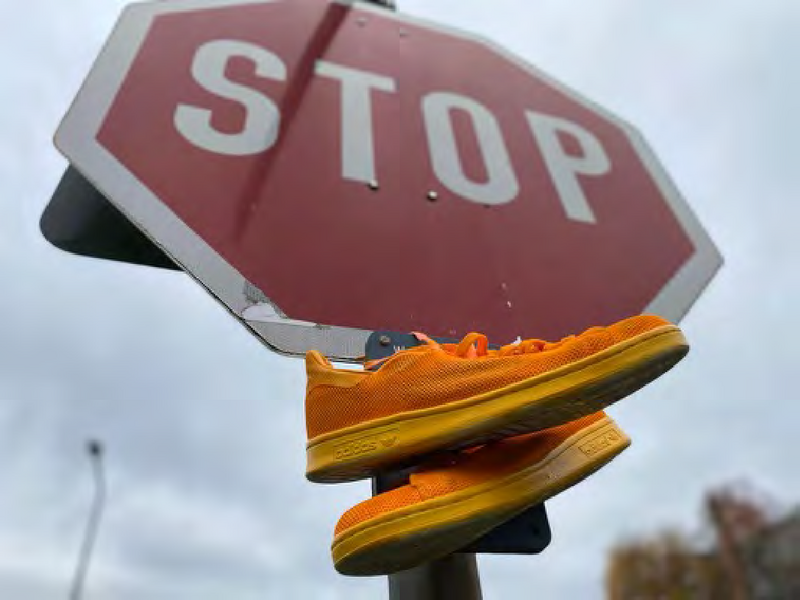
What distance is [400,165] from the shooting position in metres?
0.90

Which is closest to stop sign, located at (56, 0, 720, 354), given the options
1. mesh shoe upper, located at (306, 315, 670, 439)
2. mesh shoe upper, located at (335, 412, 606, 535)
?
mesh shoe upper, located at (306, 315, 670, 439)

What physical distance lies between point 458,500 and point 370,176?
0.51 m

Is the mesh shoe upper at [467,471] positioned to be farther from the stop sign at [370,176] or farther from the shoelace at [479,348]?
the stop sign at [370,176]

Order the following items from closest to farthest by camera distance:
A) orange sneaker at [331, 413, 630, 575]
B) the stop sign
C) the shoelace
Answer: orange sneaker at [331, 413, 630, 575], the shoelace, the stop sign

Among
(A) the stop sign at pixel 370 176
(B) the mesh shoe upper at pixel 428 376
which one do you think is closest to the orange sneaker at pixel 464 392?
(B) the mesh shoe upper at pixel 428 376

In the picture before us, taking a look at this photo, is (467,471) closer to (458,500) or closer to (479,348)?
(458,500)

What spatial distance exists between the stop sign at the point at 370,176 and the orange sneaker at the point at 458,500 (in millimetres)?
214

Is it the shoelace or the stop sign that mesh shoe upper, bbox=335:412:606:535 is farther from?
the stop sign

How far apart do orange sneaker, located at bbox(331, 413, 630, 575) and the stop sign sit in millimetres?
214

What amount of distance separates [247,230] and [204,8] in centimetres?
45

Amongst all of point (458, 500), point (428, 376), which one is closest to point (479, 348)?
point (428, 376)

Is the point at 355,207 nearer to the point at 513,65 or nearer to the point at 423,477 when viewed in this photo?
the point at 423,477

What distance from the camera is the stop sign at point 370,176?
2.33 feet

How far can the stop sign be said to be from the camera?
71cm
